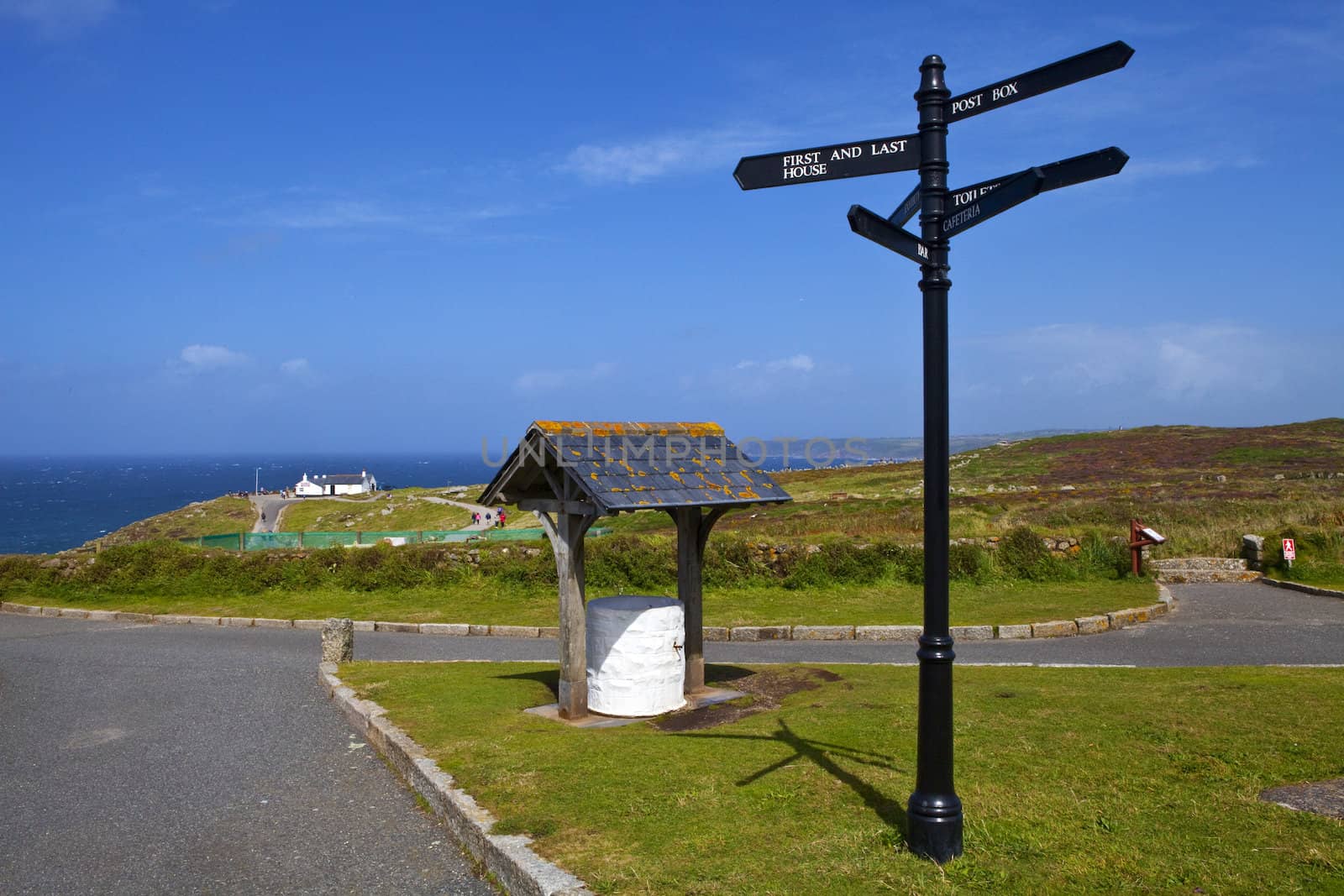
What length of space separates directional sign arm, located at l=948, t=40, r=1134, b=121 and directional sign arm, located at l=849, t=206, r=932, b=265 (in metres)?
0.73

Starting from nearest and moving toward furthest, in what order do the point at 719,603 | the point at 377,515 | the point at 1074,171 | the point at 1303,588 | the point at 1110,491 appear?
the point at 1074,171 < the point at 1303,588 < the point at 719,603 < the point at 1110,491 < the point at 377,515

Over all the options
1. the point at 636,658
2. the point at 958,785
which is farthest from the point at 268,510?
the point at 958,785

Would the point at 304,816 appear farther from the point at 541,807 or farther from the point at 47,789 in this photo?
the point at 47,789

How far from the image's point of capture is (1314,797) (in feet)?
20.4

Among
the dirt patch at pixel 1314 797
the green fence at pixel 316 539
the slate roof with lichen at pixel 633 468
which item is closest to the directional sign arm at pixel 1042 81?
the dirt patch at pixel 1314 797

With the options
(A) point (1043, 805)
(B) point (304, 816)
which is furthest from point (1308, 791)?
(B) point (304, 816)

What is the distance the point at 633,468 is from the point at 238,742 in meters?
4.71

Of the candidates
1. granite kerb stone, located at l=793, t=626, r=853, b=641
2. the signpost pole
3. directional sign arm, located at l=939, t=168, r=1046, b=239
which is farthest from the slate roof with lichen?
granite kerb stone, located at l=793, t=626, r=853, b=641

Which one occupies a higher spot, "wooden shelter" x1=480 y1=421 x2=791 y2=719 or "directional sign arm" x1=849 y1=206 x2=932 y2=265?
"directional sign arm" x1=849 y1=206 x2=932 y2=265

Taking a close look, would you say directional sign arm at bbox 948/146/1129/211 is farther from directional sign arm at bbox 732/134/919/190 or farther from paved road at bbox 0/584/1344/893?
paved road at bbox 0/584/1344/893

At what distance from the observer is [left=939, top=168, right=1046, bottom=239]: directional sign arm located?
5059mm

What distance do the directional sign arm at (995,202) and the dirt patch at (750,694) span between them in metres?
5.46

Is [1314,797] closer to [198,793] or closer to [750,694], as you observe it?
[750,694]

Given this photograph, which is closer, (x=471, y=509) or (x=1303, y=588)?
(x=1303, y=588)
